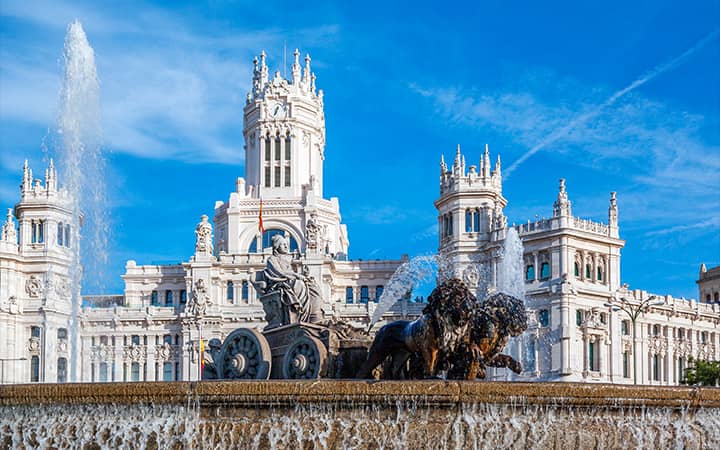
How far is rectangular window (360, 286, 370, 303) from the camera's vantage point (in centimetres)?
9831

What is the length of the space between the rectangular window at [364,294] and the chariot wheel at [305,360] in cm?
7578

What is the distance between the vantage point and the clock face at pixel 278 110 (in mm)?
108500

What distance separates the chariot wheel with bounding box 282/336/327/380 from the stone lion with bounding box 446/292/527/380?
3.10m

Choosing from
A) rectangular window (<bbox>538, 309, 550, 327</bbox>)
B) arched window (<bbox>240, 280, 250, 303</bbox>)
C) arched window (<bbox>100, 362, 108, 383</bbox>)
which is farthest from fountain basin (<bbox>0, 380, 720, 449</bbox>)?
arched window (<bbox>100, 362, 108, 383</bbox>)

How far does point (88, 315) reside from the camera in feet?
314

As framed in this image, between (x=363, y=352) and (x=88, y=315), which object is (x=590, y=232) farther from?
(x=363, y=352)

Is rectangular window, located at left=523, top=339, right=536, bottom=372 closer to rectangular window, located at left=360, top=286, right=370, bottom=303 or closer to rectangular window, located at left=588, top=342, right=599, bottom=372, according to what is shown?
rectangular window, located at left=588, top=342, right=599, bottom=372

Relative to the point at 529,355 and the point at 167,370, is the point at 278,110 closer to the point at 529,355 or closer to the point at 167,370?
the point at 167,370

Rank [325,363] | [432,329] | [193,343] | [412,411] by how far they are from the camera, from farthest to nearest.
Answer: [193,343] → [325,363] → [432,329] → [412,411]

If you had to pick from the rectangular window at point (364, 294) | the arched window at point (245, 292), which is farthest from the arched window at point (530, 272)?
the arched window at point (245, 292)

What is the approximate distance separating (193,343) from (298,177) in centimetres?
2177

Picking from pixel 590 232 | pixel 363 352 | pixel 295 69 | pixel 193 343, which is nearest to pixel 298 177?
pixel 295 69

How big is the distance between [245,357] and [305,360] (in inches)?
75.1

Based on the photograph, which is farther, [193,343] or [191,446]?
[193,343]
